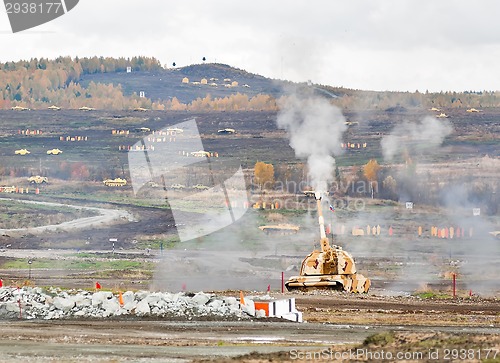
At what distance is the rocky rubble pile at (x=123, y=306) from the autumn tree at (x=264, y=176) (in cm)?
10540

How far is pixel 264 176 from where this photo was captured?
6462 inches

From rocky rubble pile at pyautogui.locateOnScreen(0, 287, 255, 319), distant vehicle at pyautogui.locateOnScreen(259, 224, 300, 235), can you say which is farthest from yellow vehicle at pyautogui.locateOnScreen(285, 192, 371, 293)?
distant vehicle at pyautogui.locateOnScreen(259, 224, 300, 235)

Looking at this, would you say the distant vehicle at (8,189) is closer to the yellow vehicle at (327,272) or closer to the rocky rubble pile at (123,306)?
the yellow vehicle at (327,272)

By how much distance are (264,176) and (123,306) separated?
114 meters

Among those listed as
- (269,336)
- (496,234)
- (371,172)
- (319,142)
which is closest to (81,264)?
(319,142)

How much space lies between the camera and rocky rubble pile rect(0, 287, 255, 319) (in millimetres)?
49375

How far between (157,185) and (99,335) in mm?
125243

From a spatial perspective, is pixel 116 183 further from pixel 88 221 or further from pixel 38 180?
pixel 88 221

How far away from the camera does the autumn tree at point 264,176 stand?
523ft

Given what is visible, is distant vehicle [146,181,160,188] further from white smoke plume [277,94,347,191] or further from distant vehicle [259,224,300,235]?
white smoke plume [277,94,347,191]

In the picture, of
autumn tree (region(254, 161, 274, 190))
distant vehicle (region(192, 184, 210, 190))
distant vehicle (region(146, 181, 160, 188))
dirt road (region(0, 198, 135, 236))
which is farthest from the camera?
distant vehicle (region(146, 181, 160, 188))

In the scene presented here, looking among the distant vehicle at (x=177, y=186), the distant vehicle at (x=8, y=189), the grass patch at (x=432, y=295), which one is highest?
the distant vehicle at (x=177, y=186)

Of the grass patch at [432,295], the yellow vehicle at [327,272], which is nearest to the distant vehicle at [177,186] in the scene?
the grass patch at [432,295]

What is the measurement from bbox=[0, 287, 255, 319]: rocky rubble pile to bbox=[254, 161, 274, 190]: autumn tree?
10540 cm
